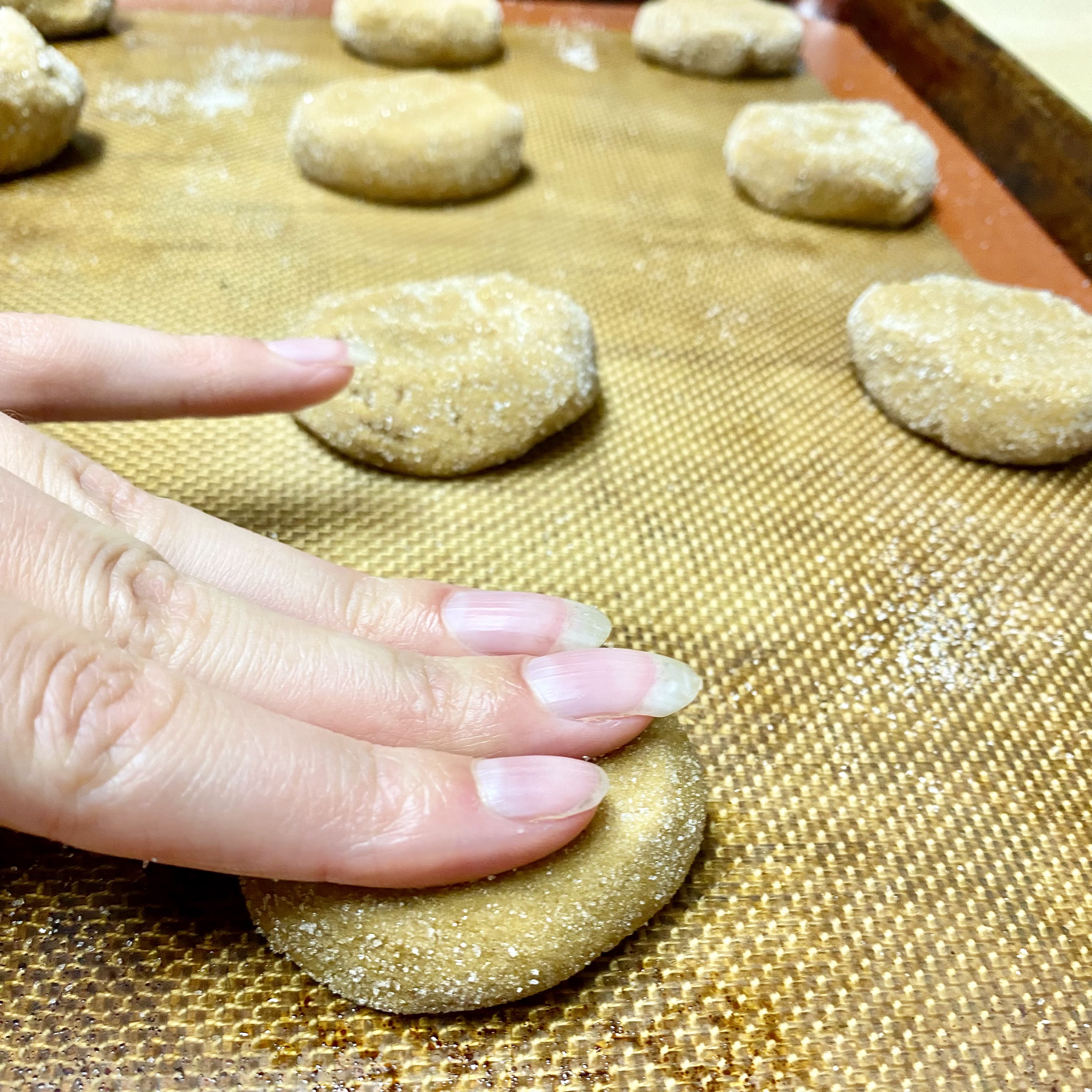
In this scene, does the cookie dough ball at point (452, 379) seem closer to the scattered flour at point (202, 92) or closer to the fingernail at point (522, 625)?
the fingernail at point (522, 625)

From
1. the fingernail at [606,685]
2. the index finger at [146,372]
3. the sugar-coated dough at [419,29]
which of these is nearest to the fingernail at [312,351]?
the index finger at [146,372]

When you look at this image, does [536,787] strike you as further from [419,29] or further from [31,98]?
[419,29]

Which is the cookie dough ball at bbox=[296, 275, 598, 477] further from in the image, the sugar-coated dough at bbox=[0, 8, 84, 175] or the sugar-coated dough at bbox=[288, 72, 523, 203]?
the sugar-coated dough at bbox=[0, 8, 84, 175]

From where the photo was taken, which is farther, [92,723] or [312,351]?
[312,351]

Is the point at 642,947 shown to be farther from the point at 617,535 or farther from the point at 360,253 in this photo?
the point at 360,253

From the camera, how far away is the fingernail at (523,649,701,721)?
2.20 ft

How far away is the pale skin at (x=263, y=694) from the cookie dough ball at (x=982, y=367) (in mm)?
667

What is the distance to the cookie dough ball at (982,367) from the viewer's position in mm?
1134

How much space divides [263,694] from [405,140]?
1140 millimetres

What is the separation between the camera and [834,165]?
1535 millimetres

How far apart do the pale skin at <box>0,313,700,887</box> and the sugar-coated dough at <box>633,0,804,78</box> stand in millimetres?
1622

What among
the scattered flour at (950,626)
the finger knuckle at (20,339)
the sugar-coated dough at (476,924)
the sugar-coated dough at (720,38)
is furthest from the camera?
the sugar-coated dough at (720,38)

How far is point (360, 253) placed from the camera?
1437mm

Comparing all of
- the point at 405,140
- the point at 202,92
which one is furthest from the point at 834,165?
the point at 202,92
